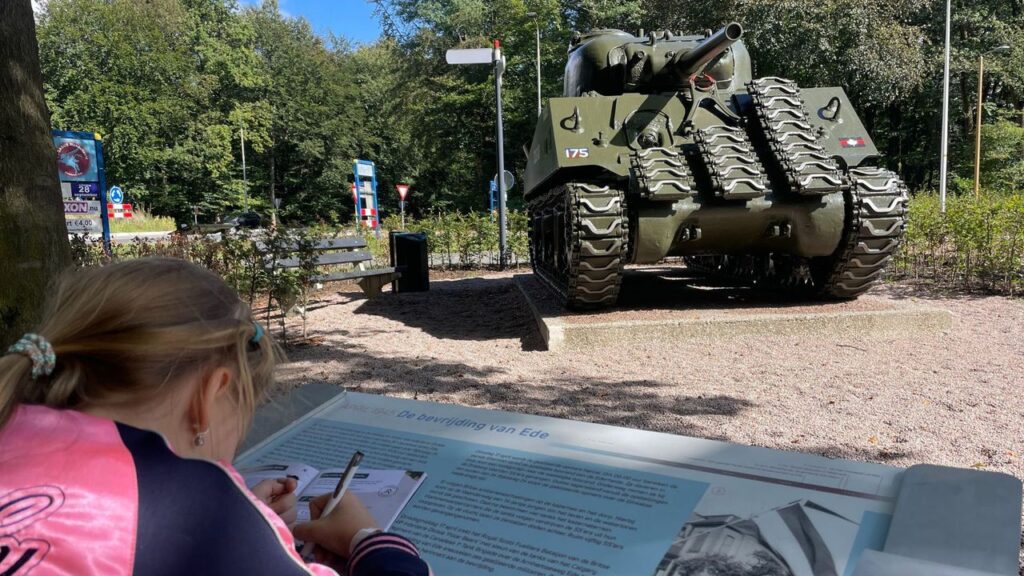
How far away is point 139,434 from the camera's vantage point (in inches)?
39.2

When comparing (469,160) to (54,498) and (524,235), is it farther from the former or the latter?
(54,498)

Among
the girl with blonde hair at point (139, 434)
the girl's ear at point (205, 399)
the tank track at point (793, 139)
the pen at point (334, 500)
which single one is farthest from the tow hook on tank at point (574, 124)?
the girl's ear at point (205, 399)

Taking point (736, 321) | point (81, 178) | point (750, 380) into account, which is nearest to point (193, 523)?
point (750, 380)

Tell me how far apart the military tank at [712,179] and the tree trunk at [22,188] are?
3705 millimetres

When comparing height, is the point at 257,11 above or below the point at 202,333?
above

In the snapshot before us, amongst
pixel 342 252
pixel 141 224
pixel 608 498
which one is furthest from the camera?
pixel 141 224

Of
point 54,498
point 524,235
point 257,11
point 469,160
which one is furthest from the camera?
point 257,11

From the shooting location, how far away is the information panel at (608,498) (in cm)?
135

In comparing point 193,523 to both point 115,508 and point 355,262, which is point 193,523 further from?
point 355,262

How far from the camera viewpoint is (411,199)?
43750 millimetres

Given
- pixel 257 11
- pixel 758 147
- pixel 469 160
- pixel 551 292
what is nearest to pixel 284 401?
pixel 758 147

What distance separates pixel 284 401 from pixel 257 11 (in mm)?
47049

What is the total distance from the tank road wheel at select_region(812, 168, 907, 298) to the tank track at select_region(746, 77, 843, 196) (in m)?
0.29

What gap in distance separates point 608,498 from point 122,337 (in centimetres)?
100
